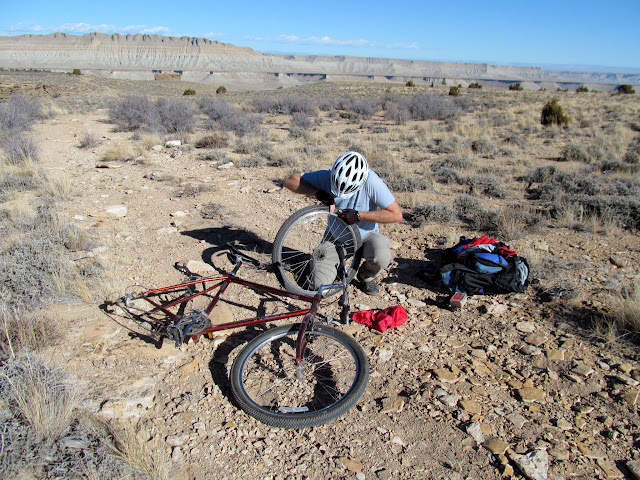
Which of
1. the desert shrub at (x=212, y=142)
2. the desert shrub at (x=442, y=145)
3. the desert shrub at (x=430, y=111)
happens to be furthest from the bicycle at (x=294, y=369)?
the desert shrub at (x=430, y=111)

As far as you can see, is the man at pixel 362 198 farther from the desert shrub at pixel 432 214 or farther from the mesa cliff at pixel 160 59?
the mesa cliff at pixel 160 59

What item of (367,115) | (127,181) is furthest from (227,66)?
(127,181)

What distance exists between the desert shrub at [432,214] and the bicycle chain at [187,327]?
387 cm

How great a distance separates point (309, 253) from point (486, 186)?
4.78 metres

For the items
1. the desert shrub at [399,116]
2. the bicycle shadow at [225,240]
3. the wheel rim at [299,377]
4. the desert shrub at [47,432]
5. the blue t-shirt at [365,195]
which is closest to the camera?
the desert shrub at [47,432]

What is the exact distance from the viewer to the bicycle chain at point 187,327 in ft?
10.0

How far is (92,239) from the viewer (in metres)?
5.14

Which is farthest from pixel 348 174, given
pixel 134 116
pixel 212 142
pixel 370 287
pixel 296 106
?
pixel 296 106

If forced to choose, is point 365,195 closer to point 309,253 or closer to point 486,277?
point 309,253

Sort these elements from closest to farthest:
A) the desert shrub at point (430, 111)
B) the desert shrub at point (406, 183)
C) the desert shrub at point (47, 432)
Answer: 1. the desert shrub at point (47, 432)
2. the desert shrub at point (406, 183)
3. the desert shrub at point (430, 111)

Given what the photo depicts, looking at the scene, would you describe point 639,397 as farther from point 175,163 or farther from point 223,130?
point 223,130

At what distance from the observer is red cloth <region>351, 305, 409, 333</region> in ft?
12.2

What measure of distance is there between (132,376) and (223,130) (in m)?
11.9

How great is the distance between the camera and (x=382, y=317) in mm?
3779
